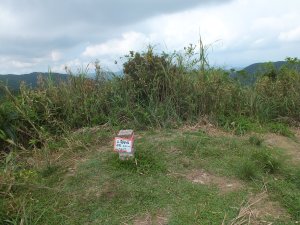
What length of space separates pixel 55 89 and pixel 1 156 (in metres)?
1.34

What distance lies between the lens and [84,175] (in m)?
3.48

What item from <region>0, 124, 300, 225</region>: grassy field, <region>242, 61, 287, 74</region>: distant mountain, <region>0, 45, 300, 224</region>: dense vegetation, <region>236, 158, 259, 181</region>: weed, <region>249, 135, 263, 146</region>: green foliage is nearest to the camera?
<region>0, 124, 300, 225</region>: grassy field

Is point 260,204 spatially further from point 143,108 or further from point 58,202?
point 143,108

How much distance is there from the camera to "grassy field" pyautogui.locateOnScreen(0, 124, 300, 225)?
9.27 feet

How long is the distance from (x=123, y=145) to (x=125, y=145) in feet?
0.07

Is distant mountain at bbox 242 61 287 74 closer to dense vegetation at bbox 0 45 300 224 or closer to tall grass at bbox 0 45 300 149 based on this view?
dense vegetation at bbox 0 45 300 224

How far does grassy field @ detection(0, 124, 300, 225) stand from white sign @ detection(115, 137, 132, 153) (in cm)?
15

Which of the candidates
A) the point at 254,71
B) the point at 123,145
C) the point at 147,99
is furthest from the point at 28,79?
the point at 254,71

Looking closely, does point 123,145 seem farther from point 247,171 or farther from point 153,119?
point 153,119

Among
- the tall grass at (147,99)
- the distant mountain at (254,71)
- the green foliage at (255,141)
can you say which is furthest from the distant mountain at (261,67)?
the green foliage at (255,141)

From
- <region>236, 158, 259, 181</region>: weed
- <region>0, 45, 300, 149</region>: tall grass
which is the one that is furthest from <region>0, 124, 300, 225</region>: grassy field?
<region>0, 45, 300, 149</region>: tall grass

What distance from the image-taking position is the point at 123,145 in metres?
3.55

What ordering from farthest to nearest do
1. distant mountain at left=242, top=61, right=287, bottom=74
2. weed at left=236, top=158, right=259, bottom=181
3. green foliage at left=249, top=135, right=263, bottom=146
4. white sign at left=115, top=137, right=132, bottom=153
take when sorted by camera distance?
distant mountain at left=242, top=61, right=287, bottom=74 → green foliage at left=249, top=135, right=263, bottom=146 → white sign at left=115, top=137, right=132, bottom=153 → weed at left=236, top=158, right=259, bottom=181

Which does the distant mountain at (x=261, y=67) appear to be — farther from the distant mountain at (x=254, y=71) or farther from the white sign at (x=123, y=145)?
the white sign at (x=123, y=145)
